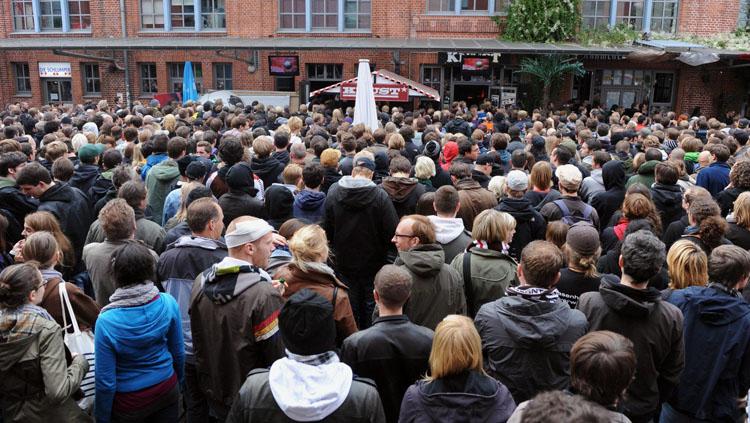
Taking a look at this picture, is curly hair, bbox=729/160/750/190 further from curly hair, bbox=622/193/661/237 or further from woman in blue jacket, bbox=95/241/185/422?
woman in blue jacket, bbox=95/241/185/422

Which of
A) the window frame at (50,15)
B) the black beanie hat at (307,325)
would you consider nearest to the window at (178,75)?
the window frame at (50,15)

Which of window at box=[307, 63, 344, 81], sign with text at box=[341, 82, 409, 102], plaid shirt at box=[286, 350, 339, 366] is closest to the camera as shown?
plaid shirt at box=[286, 350, 339, 366]

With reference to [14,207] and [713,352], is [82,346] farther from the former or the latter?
[713,352]

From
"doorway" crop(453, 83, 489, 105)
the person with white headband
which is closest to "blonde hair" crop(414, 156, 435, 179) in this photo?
the person with white headband

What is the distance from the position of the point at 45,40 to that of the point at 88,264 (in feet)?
78.9

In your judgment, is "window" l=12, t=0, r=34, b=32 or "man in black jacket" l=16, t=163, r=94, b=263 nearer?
"man in black jacket" l=16, t=163, r=94, b=263

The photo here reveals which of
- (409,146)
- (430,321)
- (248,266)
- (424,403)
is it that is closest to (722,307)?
(430,321)

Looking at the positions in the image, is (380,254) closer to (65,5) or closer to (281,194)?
(281,194)

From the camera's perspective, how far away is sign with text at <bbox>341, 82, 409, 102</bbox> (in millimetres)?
18203

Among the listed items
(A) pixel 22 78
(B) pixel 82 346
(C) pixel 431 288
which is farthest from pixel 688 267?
(A) pixel 22 78

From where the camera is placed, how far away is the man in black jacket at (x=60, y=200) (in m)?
5.81

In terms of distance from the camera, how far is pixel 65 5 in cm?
2550

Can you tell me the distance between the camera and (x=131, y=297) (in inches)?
139

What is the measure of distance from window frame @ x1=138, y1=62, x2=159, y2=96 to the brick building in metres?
0.04
